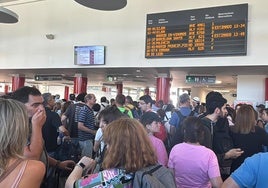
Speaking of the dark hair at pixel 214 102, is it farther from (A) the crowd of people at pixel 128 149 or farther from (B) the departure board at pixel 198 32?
(B) the departure board at pixel 198 32

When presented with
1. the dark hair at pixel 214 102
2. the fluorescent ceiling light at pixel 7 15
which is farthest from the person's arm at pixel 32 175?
the fluorescent ceiling light at pixel 7 15

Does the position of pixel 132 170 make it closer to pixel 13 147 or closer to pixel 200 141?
pixel 13 147

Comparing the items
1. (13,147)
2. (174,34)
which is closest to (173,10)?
(174,34)

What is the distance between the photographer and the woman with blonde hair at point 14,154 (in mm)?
1256

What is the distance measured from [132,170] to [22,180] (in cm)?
50

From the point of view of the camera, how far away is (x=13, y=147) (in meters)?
1.31

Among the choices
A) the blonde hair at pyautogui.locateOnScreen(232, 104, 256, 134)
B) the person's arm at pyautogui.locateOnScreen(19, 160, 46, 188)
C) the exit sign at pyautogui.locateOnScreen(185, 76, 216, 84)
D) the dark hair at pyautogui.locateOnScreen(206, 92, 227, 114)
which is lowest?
the person's arm at pyautogui.locateOnScreen(19, 160, 46, 188)

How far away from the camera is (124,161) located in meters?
1.57

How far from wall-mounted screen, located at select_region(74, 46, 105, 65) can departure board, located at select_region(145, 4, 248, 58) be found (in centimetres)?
154

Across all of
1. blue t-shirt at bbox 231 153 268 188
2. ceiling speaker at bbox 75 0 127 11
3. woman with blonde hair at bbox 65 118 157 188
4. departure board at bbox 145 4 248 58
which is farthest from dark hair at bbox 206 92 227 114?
departure board at bbox 145 4 248 58

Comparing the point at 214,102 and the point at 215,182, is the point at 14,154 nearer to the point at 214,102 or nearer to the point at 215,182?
the point at 215,182

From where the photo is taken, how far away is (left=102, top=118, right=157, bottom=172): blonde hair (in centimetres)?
156

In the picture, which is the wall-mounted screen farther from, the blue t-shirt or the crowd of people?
the blue t-shirt

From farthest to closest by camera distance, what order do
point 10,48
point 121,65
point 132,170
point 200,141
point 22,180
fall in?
1. point 10,48
2. point 121,65
3. point 200,141
4. point 132,170
5. point 22,180
